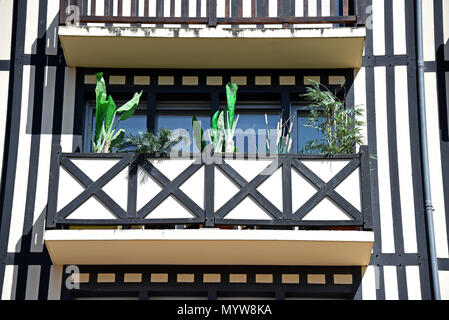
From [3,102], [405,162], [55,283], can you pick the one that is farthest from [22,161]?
[405,162]

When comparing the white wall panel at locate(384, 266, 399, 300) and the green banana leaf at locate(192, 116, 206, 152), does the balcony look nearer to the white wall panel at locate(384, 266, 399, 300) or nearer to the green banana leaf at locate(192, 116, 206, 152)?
the white wall panel at locate(384, 266, 399, 300)

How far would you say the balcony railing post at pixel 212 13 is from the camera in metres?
14.8

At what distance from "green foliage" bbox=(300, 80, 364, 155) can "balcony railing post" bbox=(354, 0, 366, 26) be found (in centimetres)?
100

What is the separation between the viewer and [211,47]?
48.4 feet

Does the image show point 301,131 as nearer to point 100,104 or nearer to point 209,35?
point 209,35

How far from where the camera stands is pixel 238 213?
529 inches

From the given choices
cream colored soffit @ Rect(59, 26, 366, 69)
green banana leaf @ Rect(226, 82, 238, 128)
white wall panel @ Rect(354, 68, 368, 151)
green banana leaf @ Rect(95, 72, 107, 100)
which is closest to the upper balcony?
cream colored soffit @ Rect(59, 26, 366, 69)

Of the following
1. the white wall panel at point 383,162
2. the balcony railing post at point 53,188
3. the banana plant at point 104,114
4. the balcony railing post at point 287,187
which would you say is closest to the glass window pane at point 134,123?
the banana plant at point 104,114

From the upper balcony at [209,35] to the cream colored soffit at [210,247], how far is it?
9.06ft

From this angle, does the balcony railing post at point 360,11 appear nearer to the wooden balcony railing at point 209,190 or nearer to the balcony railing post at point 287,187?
the wooden balcony railing at point 209,190

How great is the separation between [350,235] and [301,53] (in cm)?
284
